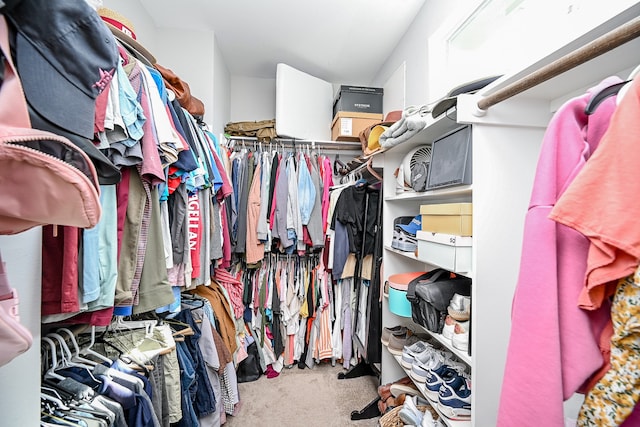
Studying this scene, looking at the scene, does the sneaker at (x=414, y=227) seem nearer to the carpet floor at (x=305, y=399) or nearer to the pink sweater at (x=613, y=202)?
the pink sweater at (x=613, y=202)

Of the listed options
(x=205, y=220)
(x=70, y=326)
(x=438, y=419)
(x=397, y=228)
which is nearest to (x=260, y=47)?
(x=205, y=220)

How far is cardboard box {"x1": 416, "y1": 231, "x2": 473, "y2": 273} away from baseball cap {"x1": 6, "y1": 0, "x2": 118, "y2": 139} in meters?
1.03

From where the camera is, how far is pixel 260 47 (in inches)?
85.0

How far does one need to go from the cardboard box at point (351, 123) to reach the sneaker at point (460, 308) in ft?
5.10

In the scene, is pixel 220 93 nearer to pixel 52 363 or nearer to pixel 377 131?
pixel 377 131

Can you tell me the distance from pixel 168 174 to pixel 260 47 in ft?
5.23

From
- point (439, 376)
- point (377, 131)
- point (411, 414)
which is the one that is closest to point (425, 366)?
point (439, 376)

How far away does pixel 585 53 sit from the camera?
536mm

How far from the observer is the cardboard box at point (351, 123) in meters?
2.23

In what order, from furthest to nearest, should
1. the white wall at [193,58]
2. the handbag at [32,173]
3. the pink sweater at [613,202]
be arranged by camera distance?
the white wall at [193,58], the pink sweater at [613,202], the handbag at [32,173]

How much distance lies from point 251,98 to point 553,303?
105 inches

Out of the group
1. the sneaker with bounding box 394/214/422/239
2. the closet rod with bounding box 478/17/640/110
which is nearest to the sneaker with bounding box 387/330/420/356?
the sneaker with bounding box 394/214/422/239

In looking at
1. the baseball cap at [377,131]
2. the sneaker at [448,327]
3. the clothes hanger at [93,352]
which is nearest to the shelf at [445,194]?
the baseball cap at [377,131]

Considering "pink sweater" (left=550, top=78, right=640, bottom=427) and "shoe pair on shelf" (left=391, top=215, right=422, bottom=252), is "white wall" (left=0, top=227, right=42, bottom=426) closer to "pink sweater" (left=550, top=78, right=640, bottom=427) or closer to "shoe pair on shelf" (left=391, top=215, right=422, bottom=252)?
"pink sweater" (left=550, top=78, right=640, bottom=427)
